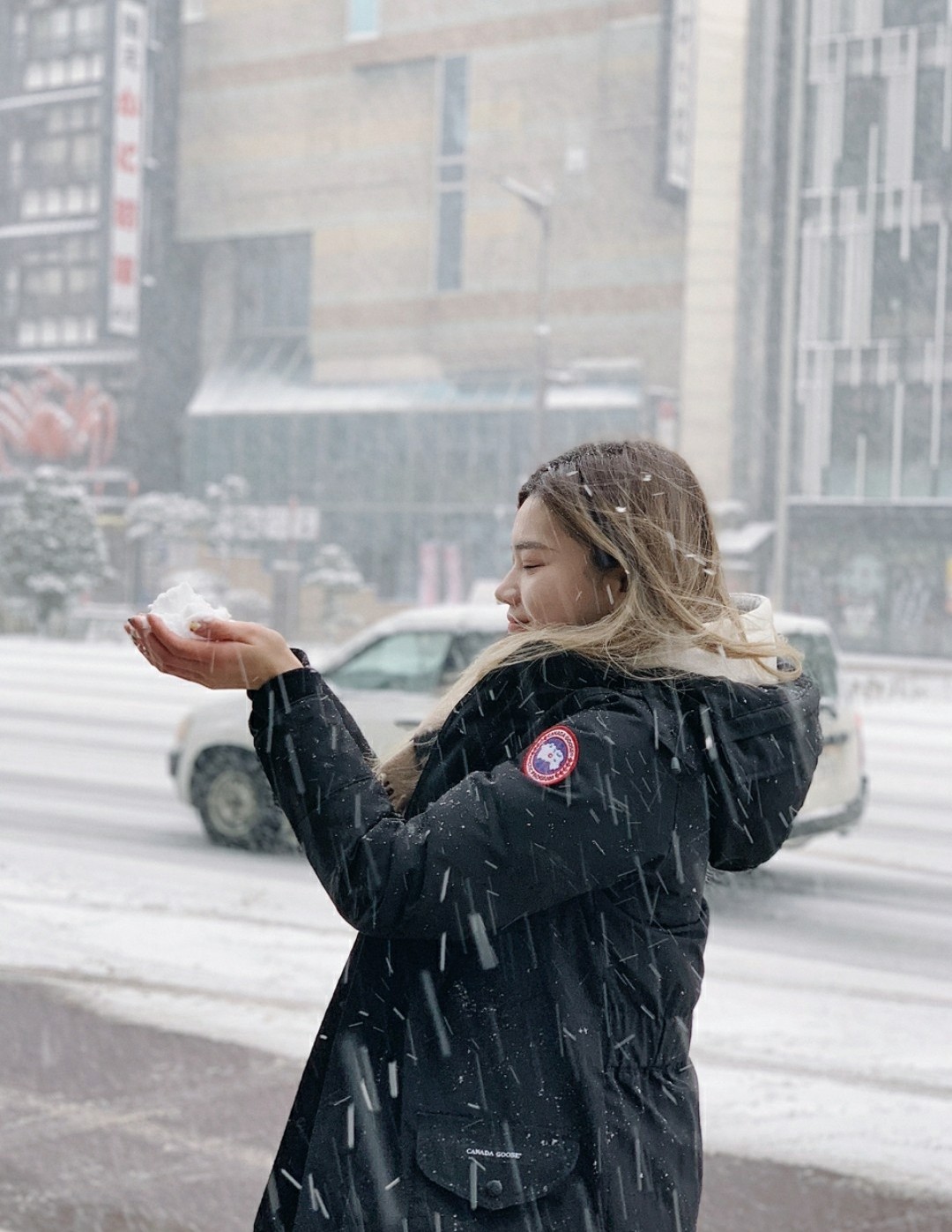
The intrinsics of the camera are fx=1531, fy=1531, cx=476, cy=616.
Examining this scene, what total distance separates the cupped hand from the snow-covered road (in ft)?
10.1

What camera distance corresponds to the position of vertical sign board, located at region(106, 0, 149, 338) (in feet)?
159

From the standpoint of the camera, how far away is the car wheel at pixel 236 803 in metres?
9.48

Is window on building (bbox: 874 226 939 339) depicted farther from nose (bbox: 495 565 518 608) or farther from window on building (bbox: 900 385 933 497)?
nose (bbox: 495 565 518 608)

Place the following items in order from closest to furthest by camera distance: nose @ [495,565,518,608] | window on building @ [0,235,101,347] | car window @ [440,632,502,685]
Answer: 1. nose @ [495,565,518,608]
2. car window @ [440,632,502,685]
3. window on building @ [0,235,101,347]

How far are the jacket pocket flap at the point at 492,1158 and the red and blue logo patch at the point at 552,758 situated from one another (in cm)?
39

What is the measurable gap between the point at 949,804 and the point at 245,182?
143ft

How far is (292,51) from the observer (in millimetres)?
51000

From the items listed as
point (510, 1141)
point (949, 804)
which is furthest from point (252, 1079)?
point (949, 804)

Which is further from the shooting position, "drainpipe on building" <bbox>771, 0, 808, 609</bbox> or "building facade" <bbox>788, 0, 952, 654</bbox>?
Answer: "drainpipe on building" <bbox>771, 0, 808, 609</bbox>

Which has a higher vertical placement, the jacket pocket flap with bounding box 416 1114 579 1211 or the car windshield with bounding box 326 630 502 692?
the car windshield with bounding box 326 630 502 692

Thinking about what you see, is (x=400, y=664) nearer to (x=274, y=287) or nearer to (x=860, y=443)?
(x=860, y=443)

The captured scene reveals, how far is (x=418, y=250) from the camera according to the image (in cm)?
4850

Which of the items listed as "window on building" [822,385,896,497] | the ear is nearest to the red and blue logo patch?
the ear

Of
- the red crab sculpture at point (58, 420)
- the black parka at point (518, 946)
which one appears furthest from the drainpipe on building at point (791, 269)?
the black parka at point (518, 946)
